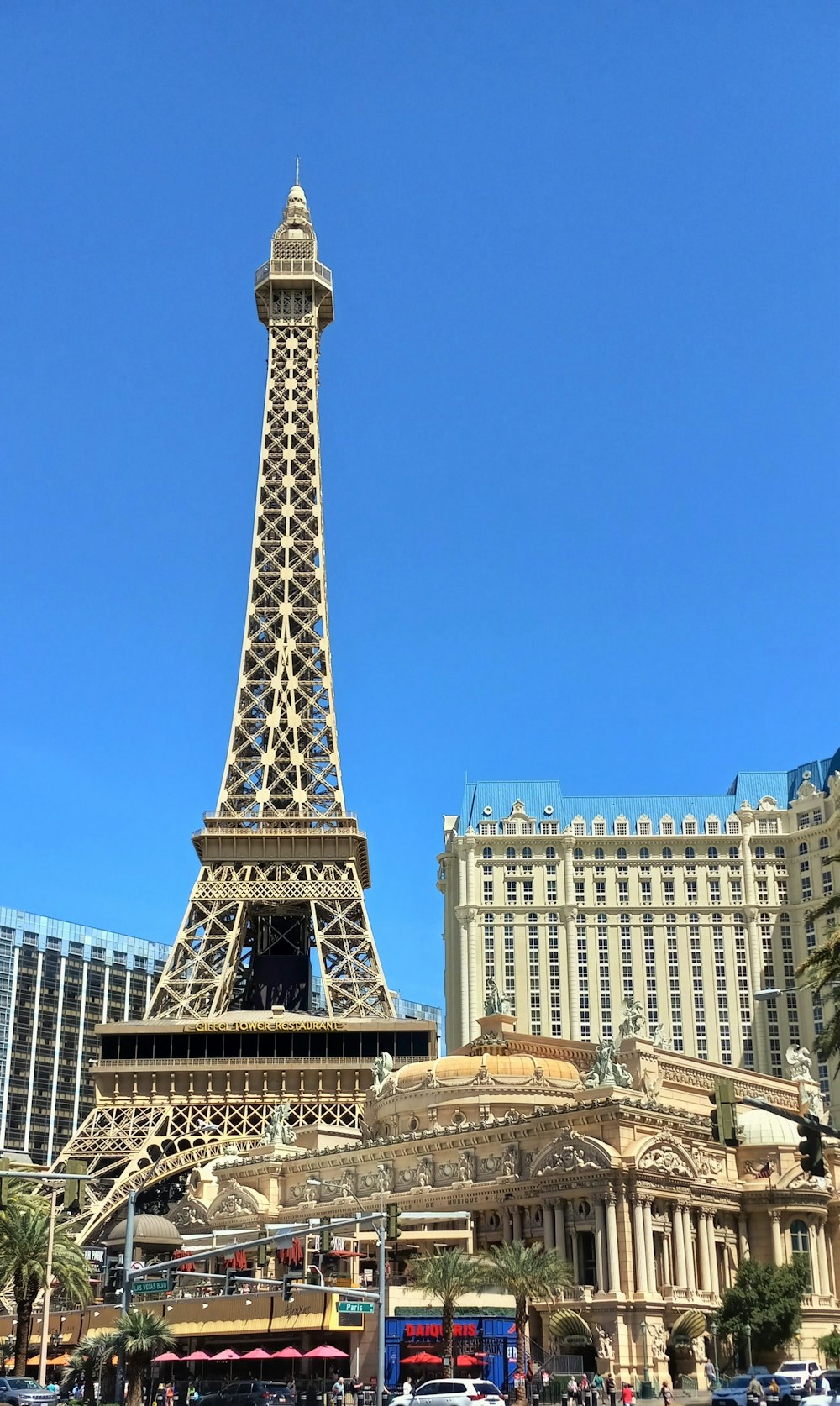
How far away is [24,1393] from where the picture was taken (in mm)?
53469

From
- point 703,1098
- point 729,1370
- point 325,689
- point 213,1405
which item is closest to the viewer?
point 213,1405

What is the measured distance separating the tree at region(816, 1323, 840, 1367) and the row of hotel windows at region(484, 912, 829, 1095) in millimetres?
99810

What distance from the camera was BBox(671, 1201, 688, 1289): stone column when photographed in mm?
71250

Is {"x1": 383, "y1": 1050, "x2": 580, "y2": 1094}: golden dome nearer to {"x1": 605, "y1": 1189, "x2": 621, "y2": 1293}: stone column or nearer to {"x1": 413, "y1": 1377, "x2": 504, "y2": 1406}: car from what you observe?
{"x1": 605, "y1": 1189, "x2": 621, "y2": 1293}: stone column

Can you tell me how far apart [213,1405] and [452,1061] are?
37.1 meters

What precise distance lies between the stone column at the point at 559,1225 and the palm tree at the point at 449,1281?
7016mm

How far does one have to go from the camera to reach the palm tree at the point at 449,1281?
202 ft

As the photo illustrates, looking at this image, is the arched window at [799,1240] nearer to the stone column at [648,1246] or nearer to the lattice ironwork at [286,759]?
the stone column at [648,1246]

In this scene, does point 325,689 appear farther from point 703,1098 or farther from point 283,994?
point 703,1098

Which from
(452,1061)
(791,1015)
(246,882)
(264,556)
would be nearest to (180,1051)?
(246,882)

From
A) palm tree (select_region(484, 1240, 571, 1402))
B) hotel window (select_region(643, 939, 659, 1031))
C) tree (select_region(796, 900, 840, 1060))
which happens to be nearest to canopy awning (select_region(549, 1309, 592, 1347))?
palm tree (select_region(484, 1240, 571, 1402))

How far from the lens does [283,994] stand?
130 meters

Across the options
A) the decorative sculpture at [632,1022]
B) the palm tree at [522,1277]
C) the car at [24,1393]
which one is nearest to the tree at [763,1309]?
the palm tree at [522,1277]

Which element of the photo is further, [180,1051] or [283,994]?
[283,994]
